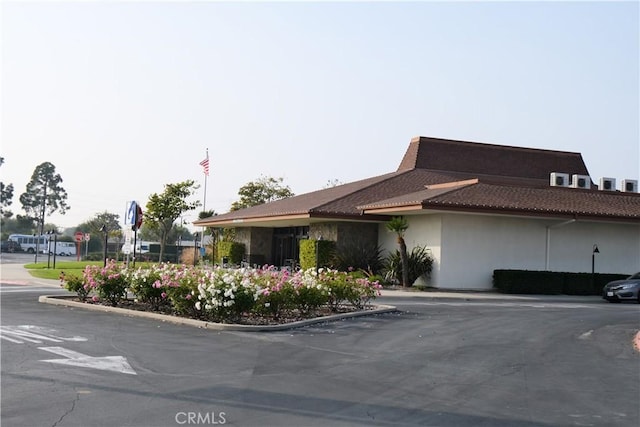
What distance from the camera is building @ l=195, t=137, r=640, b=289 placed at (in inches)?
1217

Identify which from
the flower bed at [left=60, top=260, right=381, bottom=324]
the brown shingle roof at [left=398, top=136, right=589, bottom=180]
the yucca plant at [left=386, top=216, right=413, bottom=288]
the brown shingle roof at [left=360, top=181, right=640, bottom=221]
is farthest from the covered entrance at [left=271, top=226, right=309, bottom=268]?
the flower bed at [left=60, top=260, right=381, bottom=324]

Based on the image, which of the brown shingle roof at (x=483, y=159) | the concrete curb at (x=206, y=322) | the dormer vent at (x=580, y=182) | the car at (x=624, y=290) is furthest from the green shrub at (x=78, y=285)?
the dormer vent at (x=580, y=182)

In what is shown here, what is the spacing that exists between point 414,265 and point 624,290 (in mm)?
8392

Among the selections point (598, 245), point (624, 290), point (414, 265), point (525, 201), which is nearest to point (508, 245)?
point (525, 201)

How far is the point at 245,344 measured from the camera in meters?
13.1

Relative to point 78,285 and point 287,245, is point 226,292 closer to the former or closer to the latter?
point 78,285

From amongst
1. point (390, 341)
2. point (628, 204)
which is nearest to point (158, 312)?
point (390, 341)

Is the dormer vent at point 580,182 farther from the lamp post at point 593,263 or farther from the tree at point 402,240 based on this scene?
the tree at point 402,240

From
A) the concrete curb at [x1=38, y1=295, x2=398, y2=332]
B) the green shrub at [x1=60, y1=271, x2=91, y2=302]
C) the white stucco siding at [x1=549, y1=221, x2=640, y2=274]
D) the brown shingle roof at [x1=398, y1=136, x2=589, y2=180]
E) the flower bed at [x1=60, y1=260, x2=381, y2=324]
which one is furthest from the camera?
the brown shingle roof at [x1=398, y1=136, x2=589, y2=180]

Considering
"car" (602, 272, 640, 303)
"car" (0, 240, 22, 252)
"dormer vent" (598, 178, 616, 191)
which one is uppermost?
"dormer vent" (598, 178, 616, 191)

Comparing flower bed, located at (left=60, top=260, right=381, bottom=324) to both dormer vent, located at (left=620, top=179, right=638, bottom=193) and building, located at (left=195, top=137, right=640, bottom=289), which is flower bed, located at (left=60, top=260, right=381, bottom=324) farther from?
dormer vent, located at (left=620, top=179, right=638, bottom=193)

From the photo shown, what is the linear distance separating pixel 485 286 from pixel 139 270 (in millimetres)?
17186

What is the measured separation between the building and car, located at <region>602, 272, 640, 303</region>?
13.2ft

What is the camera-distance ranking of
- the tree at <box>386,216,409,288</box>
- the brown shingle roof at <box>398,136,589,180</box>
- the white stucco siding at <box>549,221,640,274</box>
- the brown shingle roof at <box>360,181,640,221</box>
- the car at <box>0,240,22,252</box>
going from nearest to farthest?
the brown shingle roof at <box>360,181,640,221</box> → the tree at <box>386,216,409,288</box> → the white stucco siding at <box>549,221,640,274</box> → the brown shingle roof at <box>398,136,589,180</box> → the car at <box>0,240,22,252</box>
